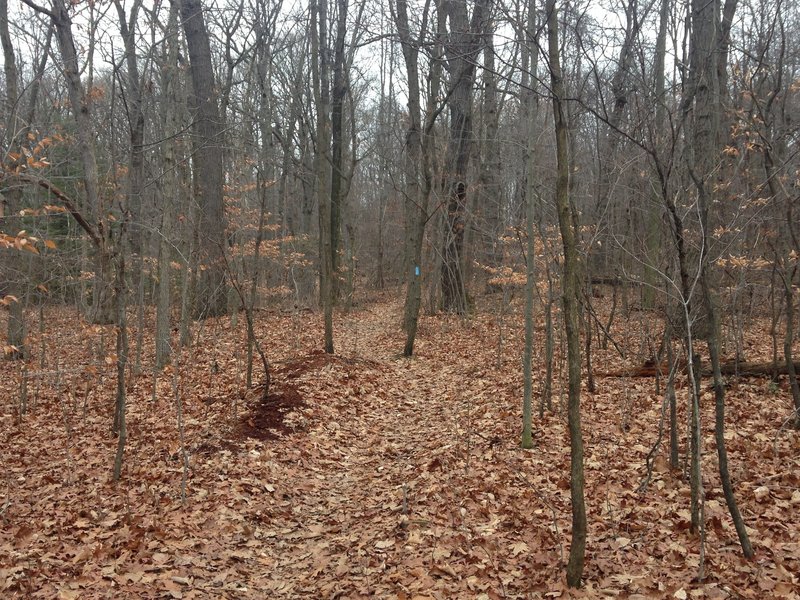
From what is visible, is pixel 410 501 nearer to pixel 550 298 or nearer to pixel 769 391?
pixel 550 298

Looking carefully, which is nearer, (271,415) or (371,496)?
(371,496)

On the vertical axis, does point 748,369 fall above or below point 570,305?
below

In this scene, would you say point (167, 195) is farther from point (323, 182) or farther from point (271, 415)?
point (271, 415)

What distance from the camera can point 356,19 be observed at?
50.2 feet

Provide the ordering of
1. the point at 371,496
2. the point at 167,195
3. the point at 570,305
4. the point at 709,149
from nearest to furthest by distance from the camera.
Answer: the point at 570,305 < the point at 371,496 < the point at 709,149 < the point at 167,195

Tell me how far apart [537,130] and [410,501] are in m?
4.64

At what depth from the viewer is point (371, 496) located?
561 cm

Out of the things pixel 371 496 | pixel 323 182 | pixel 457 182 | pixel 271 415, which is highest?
pixel 457 182

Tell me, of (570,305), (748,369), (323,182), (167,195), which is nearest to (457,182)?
(323,182)

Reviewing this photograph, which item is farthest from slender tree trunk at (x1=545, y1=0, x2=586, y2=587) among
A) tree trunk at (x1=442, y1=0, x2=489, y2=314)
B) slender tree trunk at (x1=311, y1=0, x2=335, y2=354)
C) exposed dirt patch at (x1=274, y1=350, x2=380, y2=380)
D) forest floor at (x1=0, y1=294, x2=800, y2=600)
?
tree trunk at (x1=442, y1=0, x2=489, y2=314)

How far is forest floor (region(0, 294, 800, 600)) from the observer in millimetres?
3926

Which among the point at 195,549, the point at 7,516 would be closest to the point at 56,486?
the point at 7,516

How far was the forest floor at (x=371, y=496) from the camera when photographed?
393cm

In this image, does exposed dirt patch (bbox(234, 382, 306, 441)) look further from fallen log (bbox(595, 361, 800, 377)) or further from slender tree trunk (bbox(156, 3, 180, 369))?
fallen log (bbox(595, 361, 800, 377))
